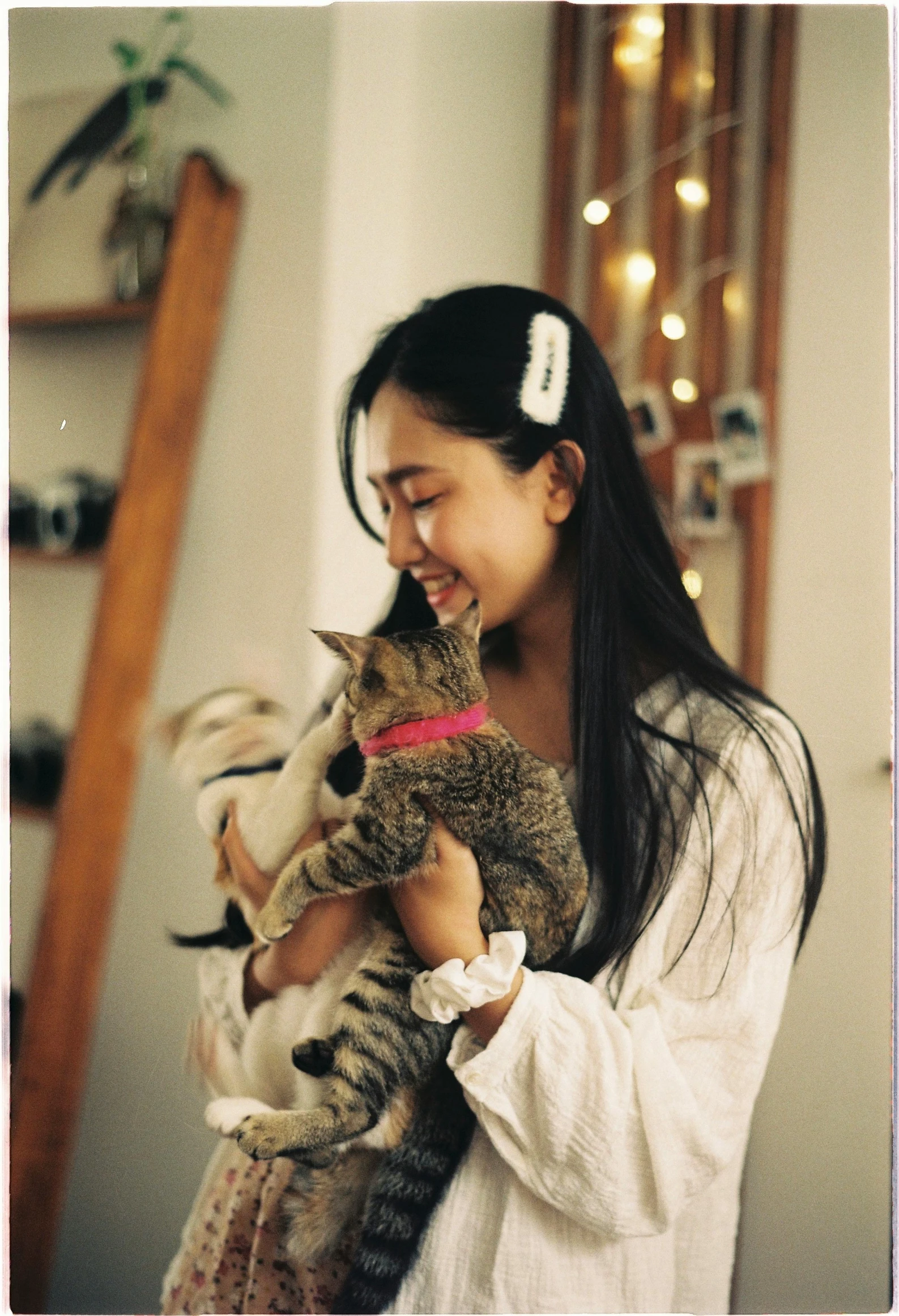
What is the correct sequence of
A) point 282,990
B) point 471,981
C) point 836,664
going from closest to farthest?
1. point 471,981
2. point 282,990
3. point 836,664

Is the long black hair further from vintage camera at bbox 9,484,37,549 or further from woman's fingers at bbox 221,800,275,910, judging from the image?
vintage camera at bbox 9,484,37,549

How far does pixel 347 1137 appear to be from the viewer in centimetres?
82

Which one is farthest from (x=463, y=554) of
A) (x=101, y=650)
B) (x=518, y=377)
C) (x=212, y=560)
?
(x=101, y=650)

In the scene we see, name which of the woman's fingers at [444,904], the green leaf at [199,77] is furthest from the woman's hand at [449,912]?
the green leaf at [199,77]

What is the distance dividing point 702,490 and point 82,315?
753mm

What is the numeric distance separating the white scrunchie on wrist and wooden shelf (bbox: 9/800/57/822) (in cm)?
51

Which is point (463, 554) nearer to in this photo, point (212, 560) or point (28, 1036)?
point (212, 560)

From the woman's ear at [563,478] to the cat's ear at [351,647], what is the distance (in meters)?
0.23

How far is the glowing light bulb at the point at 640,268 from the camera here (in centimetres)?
105

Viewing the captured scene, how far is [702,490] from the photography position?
106 centimetres

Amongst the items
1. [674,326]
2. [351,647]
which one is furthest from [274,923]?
[674,326]

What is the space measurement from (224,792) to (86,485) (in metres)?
0.40

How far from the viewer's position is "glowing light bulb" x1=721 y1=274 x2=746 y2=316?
1040mm

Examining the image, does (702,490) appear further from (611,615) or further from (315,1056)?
(315,1056)
